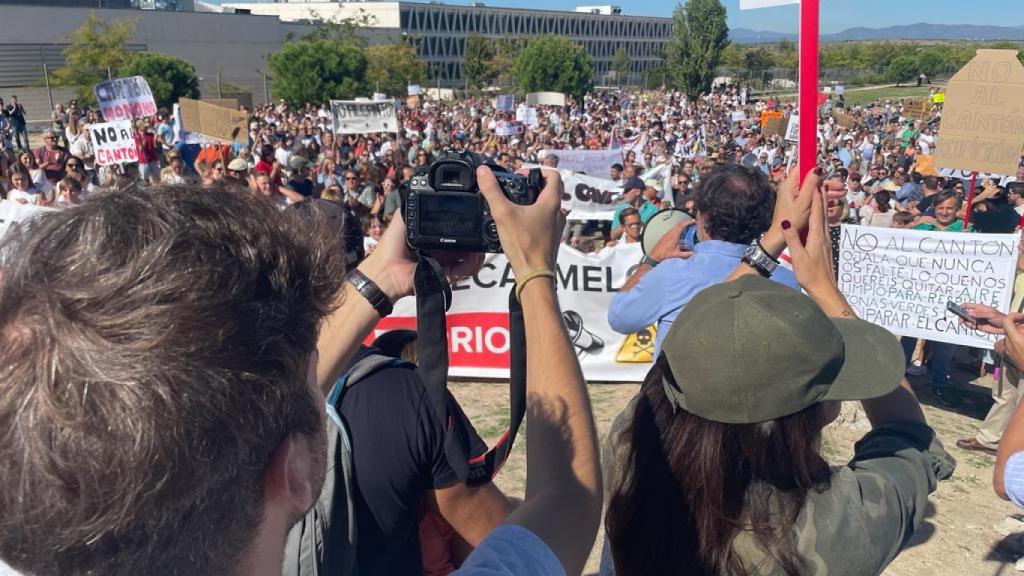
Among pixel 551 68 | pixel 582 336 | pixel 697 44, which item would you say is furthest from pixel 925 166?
pixel 697 44

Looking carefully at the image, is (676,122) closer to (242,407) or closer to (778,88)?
(242,407)

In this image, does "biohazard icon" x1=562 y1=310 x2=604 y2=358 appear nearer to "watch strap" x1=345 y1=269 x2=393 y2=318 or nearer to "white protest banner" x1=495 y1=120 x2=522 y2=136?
"watch strap" x1=345 y1=269 x2=393 y2=318

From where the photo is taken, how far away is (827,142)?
22.6m

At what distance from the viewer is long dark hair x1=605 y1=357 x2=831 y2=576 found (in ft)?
5.00

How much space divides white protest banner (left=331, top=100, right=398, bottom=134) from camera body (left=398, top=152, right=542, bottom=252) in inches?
579

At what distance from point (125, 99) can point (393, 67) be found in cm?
4151

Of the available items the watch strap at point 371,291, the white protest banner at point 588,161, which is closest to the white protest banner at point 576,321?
the watch strap at point 371,291

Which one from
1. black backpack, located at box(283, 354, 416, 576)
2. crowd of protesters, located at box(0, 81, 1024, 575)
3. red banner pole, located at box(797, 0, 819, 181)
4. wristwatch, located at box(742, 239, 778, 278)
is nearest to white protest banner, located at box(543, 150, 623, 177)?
crowd of protesters, located at box(0, 81, 1024, 575)

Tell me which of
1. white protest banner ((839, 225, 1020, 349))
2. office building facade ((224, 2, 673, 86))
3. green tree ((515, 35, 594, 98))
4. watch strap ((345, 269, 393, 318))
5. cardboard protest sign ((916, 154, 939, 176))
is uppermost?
office building facade ((224, 2, 673, 86))

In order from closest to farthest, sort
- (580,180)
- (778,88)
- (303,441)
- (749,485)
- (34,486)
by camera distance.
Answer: (34,486), (303,441), (749,485), (580,180), (778,88)

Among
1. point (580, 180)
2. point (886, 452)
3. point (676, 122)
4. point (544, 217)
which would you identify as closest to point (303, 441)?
point (544, 217)

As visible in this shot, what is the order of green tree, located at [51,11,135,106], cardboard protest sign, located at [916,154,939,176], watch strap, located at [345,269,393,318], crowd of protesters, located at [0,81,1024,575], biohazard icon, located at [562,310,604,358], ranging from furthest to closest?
1. green tree, located at [51,11,135,106]
2. cardboard protest sign, located at [916,154,939,176]
3. biohazard icon, located at [562,310,604,358]
4. watch strap, located at [345,269,393,318]
5. crowd of protesters, located at [0,81,1024,575]

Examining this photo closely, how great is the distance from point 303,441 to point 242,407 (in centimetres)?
13

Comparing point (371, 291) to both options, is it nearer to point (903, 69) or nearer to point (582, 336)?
point (582, 336)
